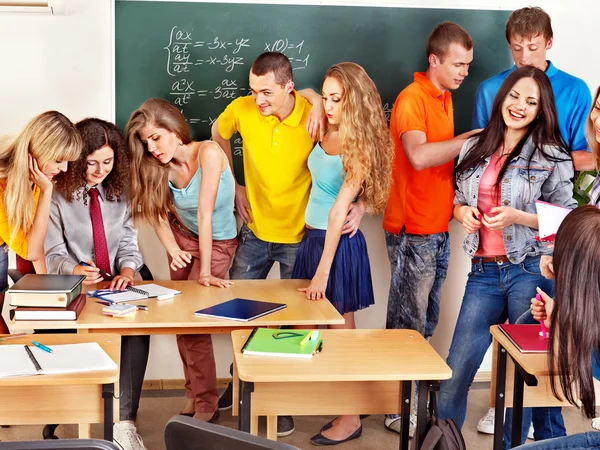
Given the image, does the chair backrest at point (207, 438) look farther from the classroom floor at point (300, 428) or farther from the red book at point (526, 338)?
the classroom floor at point (300, 428)

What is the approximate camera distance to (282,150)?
3531 mm

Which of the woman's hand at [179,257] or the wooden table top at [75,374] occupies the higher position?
the woman's hand at [179,257]

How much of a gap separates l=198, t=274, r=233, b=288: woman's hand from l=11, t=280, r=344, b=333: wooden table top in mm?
31

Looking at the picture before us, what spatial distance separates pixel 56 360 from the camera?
7.35 feet

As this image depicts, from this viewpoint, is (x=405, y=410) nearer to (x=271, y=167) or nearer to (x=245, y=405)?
(x=245, y=405)

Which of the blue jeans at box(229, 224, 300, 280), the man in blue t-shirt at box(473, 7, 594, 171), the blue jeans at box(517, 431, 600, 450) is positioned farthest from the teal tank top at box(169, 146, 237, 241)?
the blue jeans at box(517, 431, 600, 450)

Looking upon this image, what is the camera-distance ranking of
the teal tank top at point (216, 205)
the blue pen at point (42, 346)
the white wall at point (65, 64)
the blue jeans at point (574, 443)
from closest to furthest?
the blue jeans at point (574, 443)
the blue pen at point (42, 346)
the teal tank top at point (216, 205)
the white wall at point (65, 64)

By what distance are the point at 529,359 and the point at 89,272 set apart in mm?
1844

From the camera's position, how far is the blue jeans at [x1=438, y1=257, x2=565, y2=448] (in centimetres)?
285

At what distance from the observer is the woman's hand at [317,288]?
3082 millimetres

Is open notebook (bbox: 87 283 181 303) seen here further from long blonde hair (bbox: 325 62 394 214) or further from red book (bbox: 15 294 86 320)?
long blonde hair (bbox: 325 62 394 214)

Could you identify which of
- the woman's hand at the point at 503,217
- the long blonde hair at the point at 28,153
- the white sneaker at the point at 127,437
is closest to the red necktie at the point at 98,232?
the long blonde hair at the point at 28,153

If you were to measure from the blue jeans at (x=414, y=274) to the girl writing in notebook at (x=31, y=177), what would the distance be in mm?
1669

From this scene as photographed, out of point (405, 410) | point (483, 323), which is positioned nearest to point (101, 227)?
point (405, 410)
